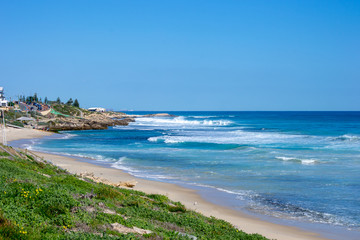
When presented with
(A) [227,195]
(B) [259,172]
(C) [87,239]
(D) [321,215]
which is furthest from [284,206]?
(C) [87,239]

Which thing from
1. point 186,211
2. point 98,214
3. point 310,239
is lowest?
point 310,239

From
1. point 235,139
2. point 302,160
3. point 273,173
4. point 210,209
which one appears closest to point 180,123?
point 235,139

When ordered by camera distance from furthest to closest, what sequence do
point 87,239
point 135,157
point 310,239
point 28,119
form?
1. point 28,119
2. point 135,157
3. point 310,239
4. point 87,239

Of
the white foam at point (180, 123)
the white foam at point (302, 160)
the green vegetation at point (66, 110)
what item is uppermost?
the green vegetation at point (66, 110)

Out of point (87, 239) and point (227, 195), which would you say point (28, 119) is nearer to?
point (227, 195)

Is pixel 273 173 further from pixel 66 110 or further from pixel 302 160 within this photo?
pixel 66 110

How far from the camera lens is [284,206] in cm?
Result: 1498

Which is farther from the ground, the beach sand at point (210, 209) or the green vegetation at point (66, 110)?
the green vegetation at point (66, 110)

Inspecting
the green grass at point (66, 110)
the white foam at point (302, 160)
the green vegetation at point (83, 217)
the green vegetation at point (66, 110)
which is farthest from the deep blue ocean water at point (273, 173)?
the green vegetation at point (66, 110)

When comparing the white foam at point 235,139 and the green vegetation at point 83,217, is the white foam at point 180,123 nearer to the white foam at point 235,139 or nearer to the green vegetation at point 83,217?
the white foam at point 235,139

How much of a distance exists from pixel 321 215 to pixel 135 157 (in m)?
18.7

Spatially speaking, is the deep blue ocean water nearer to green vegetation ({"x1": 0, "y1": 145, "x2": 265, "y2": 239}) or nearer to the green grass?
green vegetation ({"x1": 0, "y1": 145, "x2": 265, "y2": 239})

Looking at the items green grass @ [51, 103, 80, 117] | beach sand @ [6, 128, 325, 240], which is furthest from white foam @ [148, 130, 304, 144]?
green grass @ [51, 103, 80, 117]

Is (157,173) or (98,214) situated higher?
(98,214)
